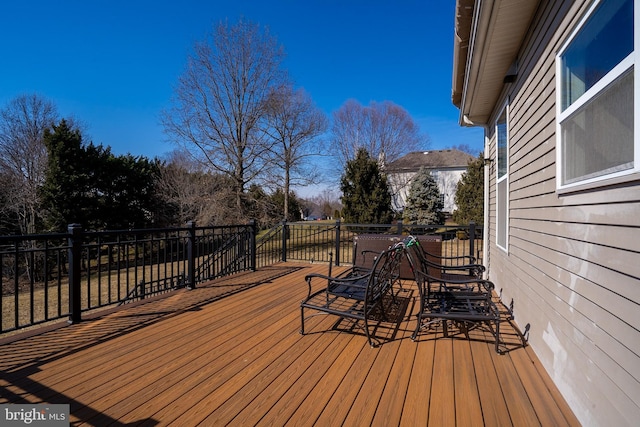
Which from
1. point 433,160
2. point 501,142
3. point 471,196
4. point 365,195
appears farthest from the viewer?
point 433,160

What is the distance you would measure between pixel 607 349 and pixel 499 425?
677 millimetres

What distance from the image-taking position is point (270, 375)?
2256 millimetres

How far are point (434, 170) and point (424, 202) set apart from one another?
11910mm

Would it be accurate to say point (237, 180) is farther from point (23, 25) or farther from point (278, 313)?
point (278, 313)

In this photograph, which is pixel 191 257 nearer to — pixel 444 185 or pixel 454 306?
pixel 454 306

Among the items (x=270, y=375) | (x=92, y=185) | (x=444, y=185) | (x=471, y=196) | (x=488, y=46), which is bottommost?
(x=270, y=375)

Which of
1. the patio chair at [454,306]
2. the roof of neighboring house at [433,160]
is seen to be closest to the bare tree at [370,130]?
the roof of neighboring house at [433,160]

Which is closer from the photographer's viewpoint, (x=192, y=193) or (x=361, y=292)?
(x=361, y=292)

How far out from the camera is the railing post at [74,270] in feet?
10.3

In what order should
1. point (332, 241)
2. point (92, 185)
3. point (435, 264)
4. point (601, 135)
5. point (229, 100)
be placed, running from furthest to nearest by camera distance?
point (92, 185)
point (229, 100)
point (332, 241)
point (435, 264)
point (601, 135)

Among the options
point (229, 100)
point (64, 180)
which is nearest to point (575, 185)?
point (229, 100)

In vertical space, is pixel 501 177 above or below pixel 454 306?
above

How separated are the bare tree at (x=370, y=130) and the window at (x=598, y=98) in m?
21.5

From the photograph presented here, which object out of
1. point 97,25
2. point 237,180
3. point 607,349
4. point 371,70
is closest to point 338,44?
point 371,70
